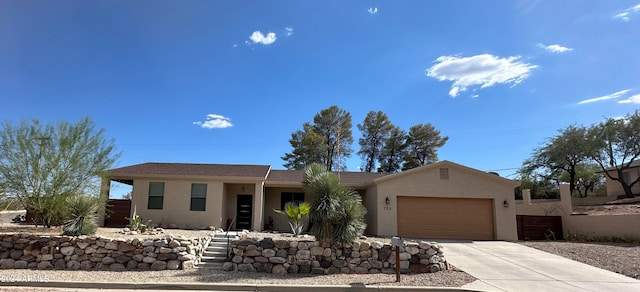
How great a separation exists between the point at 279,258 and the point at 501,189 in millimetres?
11993

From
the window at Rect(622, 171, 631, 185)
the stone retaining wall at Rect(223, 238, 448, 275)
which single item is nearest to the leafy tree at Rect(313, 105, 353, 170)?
the window at Rect(622, 171, 631, 185)

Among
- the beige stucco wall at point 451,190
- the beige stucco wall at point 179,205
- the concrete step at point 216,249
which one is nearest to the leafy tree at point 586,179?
the beige stucco wall at point 451,190

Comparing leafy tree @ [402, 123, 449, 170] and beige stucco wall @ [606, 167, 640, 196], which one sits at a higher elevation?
leafy tree @ [402, 123, 449, 170]

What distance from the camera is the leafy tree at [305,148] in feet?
110

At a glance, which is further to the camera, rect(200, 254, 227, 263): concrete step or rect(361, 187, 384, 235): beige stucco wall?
rect(361, 187, 384, 235): beige stucco wall

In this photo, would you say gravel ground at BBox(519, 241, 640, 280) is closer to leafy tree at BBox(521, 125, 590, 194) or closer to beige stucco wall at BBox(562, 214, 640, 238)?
beige stucco wall at BBox(562, 214, 640, 238)

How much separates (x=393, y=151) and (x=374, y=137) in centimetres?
226

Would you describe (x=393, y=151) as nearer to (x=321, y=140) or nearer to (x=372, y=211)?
(x=321, y=140)

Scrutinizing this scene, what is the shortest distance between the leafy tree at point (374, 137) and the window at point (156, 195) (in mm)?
22908

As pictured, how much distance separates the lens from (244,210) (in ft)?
65.6

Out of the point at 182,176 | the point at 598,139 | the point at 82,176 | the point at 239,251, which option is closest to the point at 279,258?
the point at 239,251

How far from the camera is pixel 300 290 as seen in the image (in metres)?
8.37

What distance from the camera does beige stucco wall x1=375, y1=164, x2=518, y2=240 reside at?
17.4m

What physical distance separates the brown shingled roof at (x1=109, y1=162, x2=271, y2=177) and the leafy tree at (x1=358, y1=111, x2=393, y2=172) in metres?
18.4
